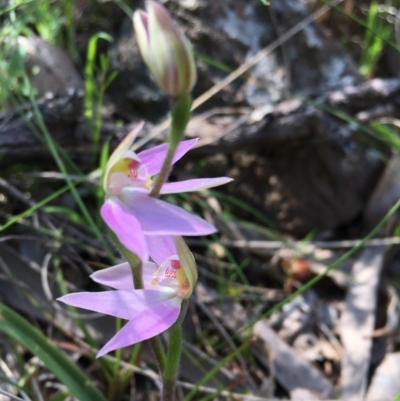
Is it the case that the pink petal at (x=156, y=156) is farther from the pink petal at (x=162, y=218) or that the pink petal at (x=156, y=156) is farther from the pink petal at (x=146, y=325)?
the pink petal at (x=146, y=325)

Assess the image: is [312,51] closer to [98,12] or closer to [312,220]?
[312,220]

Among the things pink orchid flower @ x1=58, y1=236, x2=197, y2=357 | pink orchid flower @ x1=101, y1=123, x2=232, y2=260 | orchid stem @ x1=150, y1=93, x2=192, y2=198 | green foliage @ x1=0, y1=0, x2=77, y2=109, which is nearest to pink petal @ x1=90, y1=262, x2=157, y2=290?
pink orchid flower @ x1=58, y1=236, x2=197, y2=357

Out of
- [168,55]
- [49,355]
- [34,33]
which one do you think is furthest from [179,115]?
[34,33]

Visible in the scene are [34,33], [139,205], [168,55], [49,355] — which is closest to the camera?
[168,55]

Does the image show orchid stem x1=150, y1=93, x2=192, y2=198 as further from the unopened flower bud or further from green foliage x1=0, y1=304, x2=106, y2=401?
green foliage x1=0, y1=304, x2=106, y2=401

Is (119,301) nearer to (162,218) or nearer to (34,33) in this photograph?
(162,218)

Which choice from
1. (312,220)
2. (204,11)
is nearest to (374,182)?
(312,220)
